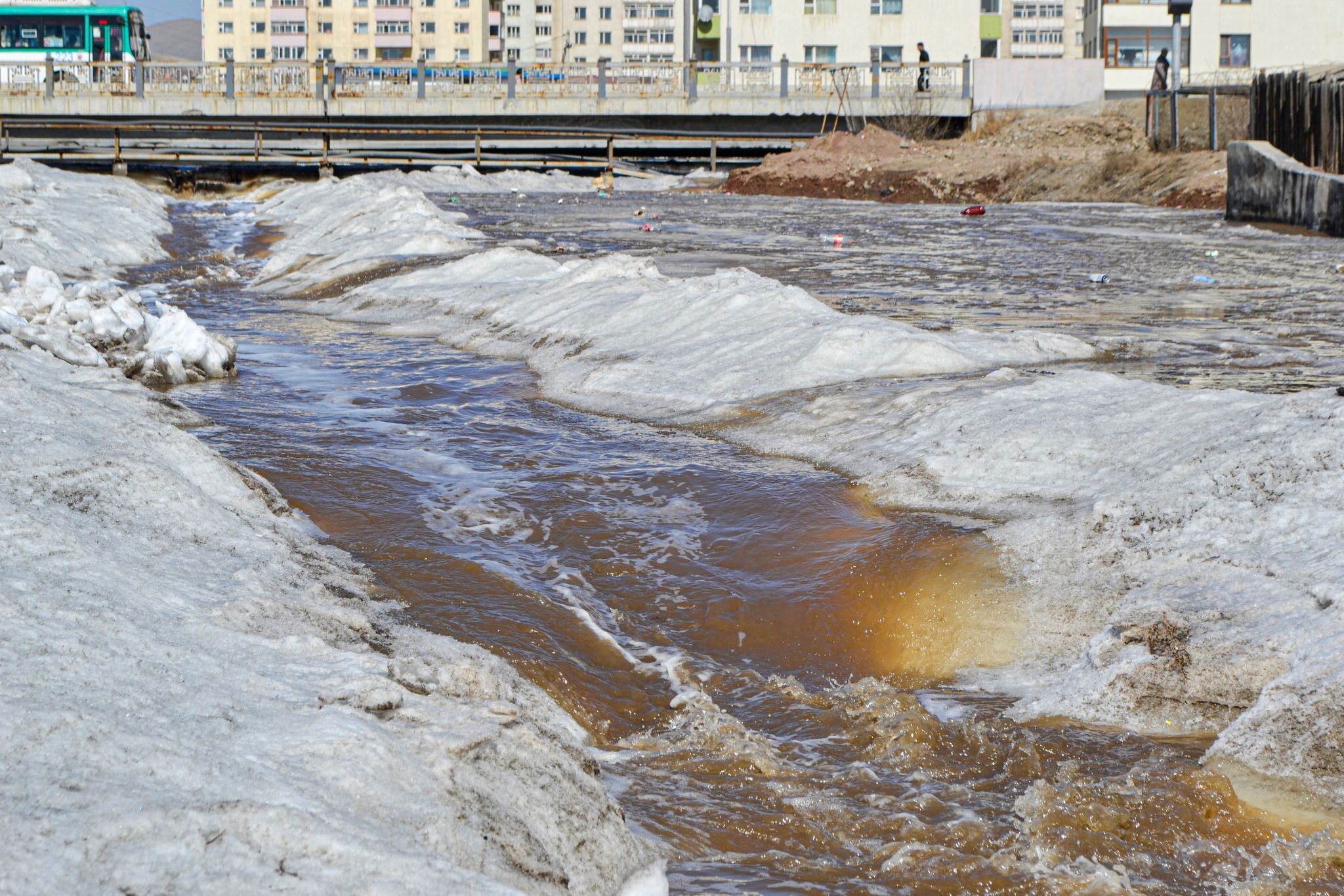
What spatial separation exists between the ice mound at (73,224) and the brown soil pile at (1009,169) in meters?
17.2

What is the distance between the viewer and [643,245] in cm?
2028

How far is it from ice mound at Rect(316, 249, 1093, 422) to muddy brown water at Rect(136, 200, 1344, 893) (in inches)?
25.2

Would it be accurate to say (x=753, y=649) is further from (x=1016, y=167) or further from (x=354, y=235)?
(x=1016, y=167)

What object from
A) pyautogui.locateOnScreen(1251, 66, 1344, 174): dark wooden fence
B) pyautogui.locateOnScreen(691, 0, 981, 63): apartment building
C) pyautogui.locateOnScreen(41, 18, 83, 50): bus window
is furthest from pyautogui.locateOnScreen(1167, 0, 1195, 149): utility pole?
pyautogui.locateOnScreen(41, 18, 83, 50): bus window

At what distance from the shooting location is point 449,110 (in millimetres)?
43000

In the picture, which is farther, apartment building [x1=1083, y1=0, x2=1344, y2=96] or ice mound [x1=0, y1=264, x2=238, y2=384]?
apartment building [x1=1083, y1=0, x2=1344, y2=96]

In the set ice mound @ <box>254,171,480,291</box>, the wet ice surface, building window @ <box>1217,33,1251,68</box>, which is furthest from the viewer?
building window @ <box>1217,33,1251,68</box>

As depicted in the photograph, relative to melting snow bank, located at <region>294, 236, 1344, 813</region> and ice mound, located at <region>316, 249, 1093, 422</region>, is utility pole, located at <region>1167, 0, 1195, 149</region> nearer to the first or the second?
ice mound, located at <region>316, 249, 1093, 422</region>

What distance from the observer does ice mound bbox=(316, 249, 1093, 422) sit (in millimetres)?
8766

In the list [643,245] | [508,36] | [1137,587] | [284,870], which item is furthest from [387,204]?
[508,36]

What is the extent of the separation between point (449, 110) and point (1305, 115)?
27941 millimetres

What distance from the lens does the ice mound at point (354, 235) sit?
16688 mm

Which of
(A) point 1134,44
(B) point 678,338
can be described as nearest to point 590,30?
(A) point 1134,44

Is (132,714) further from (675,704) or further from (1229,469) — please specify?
(1229,469)
